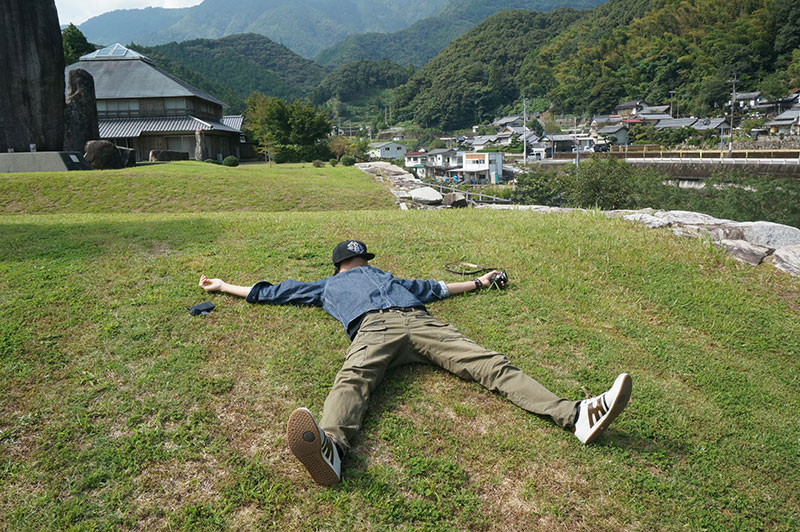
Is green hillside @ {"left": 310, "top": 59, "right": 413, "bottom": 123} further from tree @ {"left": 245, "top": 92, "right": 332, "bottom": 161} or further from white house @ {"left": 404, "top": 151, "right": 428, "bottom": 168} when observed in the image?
tree @ {"left": 245, "top": 92, "right": 332, "bottom": 161}

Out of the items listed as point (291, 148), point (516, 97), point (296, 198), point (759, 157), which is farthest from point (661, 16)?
point (296, 198)

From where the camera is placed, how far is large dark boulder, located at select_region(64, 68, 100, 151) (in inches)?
766

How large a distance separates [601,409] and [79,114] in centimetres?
2354

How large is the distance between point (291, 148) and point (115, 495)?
36639mm

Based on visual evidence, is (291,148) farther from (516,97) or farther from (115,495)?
→ (516,97)

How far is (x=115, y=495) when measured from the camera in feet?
8.31

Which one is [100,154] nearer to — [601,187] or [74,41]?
[601,187]

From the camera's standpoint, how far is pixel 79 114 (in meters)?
20.1

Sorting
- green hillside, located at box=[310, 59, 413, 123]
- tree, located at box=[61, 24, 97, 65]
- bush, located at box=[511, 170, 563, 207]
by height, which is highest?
green hillside, located at box=[310, 59, 413, 123]

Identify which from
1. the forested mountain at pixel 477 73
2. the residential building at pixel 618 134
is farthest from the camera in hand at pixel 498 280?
the forested mountain at pixel 477 73

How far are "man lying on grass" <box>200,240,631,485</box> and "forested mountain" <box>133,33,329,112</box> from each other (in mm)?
73194

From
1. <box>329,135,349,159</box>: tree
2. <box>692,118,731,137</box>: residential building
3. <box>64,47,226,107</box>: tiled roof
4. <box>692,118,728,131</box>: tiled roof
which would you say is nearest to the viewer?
<box>64,47,226,107</box>: tiled roof

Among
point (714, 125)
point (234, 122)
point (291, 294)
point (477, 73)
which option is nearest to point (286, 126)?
point (234, 122)

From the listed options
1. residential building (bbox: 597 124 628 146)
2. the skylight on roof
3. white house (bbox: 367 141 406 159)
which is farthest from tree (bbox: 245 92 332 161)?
white house (bbox: 367 141 406 159)
